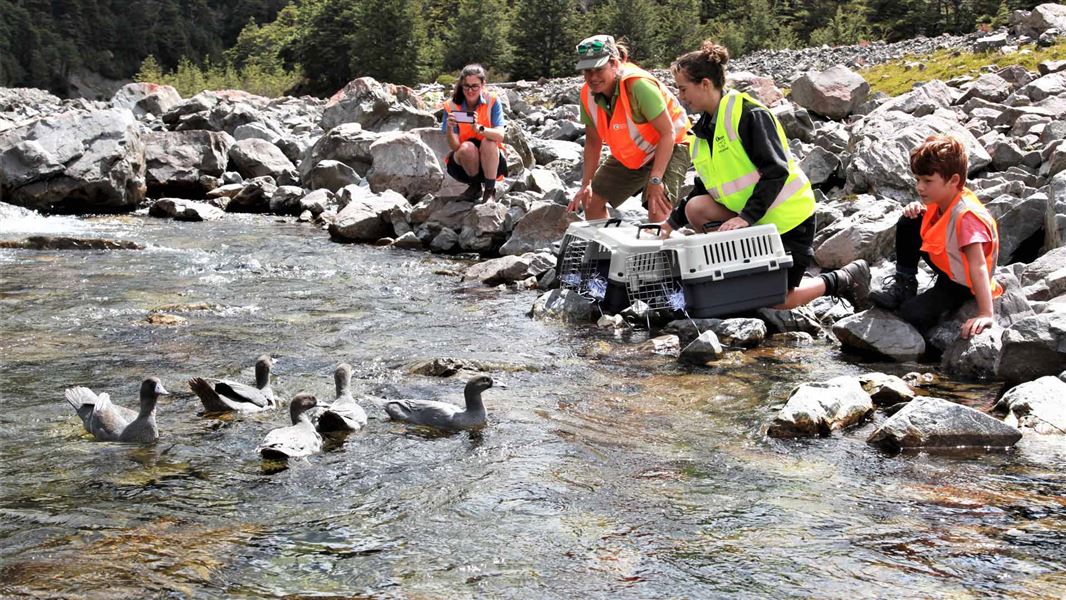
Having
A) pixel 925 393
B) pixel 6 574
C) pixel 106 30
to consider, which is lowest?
pixel 925 393

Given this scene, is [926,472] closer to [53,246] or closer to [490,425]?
[490,425]

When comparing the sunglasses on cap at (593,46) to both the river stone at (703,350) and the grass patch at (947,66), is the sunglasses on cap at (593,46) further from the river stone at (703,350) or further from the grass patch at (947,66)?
the grass patch at (947,66)

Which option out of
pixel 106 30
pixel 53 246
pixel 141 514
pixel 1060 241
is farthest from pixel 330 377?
pixel 106 30

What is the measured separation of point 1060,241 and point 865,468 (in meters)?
4.05

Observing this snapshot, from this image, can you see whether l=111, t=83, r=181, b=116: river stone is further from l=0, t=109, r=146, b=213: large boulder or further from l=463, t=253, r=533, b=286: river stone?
l=463, t=253, r=533, b=286: river stone

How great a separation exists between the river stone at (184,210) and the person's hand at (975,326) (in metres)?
11.1

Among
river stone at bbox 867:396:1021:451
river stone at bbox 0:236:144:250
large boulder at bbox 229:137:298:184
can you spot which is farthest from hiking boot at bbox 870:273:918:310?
large boulder at bbox 229:137:298:184

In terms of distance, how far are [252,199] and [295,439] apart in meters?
11.7

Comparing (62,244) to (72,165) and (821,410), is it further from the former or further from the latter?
(821,410)

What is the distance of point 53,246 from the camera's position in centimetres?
1152

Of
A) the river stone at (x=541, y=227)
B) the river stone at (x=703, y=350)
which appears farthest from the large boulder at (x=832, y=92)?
the river stone at (x=703, y=350)

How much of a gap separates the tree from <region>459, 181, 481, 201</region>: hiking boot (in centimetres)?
3210

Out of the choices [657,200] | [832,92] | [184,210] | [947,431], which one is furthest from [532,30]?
[947,431]

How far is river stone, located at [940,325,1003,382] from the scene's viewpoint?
6.24 metres
